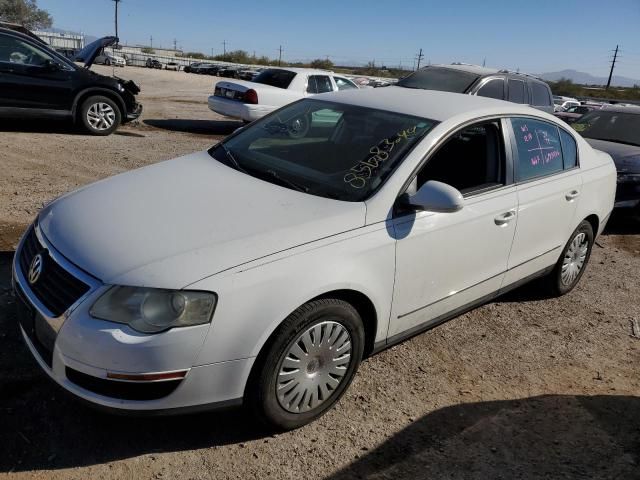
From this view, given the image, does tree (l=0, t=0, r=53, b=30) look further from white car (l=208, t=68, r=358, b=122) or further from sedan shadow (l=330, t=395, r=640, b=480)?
sedan shadow (l=330, t=395, r=640, b=480)

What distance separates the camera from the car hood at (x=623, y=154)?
680cm

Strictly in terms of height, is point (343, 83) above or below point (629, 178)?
above

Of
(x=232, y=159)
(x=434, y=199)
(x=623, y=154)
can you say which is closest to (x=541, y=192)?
(x=434, y=199)

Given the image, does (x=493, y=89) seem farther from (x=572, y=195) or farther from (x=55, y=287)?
(x=55, y=287)

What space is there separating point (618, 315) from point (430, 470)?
2829 mm

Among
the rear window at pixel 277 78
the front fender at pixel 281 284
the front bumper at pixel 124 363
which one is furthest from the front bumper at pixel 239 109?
the front bumper at pixel 124 363

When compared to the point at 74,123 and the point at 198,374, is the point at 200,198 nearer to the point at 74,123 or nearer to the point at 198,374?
the point at 198,374

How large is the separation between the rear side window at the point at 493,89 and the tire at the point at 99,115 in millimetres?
6515

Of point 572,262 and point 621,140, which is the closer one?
point 572,262

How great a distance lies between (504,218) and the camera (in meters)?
3.53

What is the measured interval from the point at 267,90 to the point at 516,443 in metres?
9.87

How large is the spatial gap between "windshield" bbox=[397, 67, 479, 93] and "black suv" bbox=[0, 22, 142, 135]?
531 cm

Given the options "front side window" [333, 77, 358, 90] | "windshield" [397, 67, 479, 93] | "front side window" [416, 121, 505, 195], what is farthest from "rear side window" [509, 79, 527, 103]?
"front side window" [416, 121, 505, 195]

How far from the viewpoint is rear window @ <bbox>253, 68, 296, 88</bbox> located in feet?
39.5
